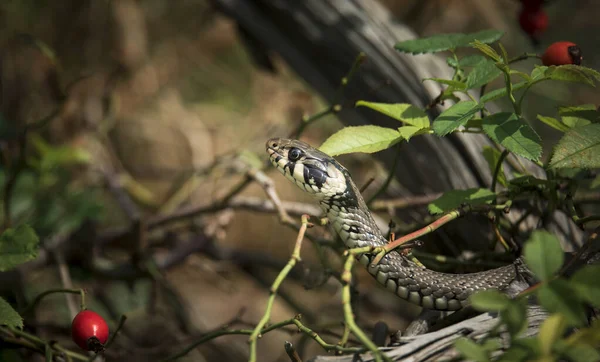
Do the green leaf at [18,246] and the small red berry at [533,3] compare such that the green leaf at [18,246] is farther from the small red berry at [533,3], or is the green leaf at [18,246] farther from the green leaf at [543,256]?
the small red berry at [533,3]

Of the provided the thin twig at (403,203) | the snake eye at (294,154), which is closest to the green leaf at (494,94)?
the snake eye at (294,154)

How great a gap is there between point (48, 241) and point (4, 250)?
48.2 inches

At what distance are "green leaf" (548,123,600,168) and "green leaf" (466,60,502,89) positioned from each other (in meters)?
0.26

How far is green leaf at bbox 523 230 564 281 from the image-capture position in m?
1.23

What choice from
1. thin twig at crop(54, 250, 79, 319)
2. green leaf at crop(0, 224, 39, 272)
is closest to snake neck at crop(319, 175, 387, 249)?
green leaf at crop(0, 224, 39, 272)

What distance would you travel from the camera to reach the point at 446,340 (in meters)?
1.59

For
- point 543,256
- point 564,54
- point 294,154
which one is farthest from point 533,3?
point 543,256

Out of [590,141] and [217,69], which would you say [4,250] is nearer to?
[590,141]

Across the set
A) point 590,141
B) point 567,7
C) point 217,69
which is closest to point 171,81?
point 217,69

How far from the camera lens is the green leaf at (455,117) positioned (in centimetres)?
164

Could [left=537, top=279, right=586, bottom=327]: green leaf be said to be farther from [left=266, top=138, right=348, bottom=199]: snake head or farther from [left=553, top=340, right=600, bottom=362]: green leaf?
[left=266, top=138, right=348, bottom=199]: snake head

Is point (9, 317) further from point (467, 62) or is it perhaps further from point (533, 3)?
point (533, 3)

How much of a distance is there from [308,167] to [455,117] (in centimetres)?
70

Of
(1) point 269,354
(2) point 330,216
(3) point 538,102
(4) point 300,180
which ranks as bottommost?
(1) point 269,354
